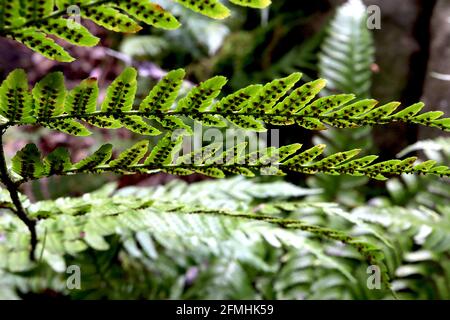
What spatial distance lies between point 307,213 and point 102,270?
93 cm

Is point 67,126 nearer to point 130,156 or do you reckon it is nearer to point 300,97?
point 130,156

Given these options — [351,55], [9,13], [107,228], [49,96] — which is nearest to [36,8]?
[9,13]

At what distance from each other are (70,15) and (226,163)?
406 mm

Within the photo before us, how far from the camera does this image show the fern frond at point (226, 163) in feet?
2.67

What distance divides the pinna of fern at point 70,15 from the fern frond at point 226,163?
22 cm

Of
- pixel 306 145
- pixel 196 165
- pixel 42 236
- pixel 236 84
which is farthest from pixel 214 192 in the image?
pixel 236 84

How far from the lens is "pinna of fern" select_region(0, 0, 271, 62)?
633 millimetres

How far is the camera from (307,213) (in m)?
1.93

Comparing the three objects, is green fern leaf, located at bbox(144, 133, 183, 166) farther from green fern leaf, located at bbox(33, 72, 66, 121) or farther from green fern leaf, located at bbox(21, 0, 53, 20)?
green fern leaf, located at bbox(21, 0, 53, 20)

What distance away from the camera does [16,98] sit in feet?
2.32

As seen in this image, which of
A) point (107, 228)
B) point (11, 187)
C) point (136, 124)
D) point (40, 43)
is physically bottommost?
point (107, 228)

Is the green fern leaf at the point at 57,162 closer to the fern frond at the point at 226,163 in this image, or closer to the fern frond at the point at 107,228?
the fern frond at the point at 226,163

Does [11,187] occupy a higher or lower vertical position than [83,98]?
lower
